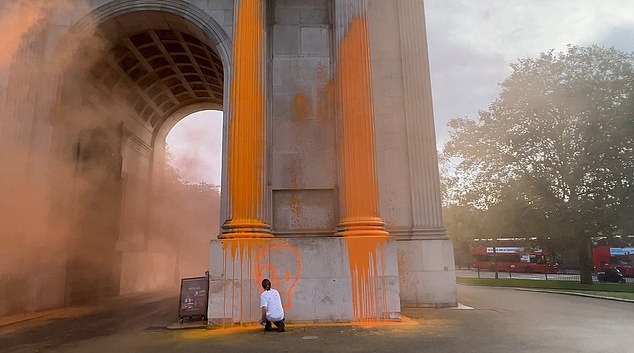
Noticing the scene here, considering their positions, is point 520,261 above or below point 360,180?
below

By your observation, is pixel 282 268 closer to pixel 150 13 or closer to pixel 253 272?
pixel 253 272

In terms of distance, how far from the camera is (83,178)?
17000 mm

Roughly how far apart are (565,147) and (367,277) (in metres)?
18.7

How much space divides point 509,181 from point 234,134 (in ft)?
62.2

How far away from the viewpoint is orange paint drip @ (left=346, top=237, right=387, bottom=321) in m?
10.5

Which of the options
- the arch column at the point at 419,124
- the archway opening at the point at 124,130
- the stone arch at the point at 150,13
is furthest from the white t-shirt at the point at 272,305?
the archway opening at the point at 124,130

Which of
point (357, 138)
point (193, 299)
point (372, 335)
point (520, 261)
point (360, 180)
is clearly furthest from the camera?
point (520, 261)

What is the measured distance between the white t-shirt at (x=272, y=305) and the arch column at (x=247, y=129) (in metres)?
2.10

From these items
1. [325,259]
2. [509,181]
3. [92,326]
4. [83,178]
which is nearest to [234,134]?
[325,259]

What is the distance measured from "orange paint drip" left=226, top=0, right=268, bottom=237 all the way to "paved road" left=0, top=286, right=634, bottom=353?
3.19m

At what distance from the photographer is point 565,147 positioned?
920 inches

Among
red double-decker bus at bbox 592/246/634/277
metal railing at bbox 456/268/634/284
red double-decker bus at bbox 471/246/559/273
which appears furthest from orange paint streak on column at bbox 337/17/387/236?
red double-decker bus at bbox 471/246/559/273

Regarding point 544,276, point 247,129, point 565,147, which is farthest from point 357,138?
point 544,276

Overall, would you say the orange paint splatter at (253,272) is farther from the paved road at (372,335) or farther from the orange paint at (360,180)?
the orange paint at (360,180)
